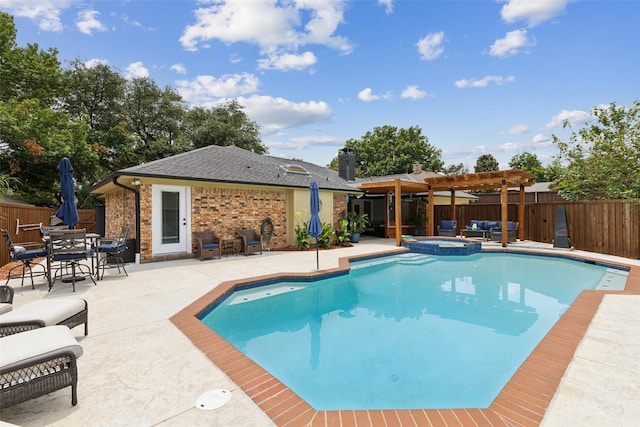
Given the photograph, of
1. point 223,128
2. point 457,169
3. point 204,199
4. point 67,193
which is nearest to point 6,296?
point 67,193

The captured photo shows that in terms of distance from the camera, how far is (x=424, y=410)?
7.95 ft

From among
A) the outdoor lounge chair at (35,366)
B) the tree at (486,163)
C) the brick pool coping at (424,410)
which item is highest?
the tree at (486,163)

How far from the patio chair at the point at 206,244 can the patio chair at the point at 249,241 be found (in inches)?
36.1

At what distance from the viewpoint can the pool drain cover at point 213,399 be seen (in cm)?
239

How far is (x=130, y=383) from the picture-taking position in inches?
106

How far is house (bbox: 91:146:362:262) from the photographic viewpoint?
906cm

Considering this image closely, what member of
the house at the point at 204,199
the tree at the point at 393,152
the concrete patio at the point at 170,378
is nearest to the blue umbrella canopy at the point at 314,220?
the house at the point at 204,199

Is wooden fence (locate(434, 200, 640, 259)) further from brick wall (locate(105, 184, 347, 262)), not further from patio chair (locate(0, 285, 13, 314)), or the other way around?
patio chair (locate(0, 285, 13, 314))

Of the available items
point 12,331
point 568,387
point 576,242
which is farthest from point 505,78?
point 12,331

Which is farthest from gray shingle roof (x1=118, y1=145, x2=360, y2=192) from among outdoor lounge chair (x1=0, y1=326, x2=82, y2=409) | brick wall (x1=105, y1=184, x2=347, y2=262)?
outdoor lounge chair (x1=0, y1=326, x2=82, y2=409)

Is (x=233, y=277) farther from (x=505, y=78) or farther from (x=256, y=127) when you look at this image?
(x=256, y=127)

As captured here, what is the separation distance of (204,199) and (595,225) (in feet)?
50.2

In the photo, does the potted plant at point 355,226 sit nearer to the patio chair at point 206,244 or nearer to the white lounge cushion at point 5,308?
the patio chair at point 206,244

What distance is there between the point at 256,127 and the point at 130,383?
27975mm
